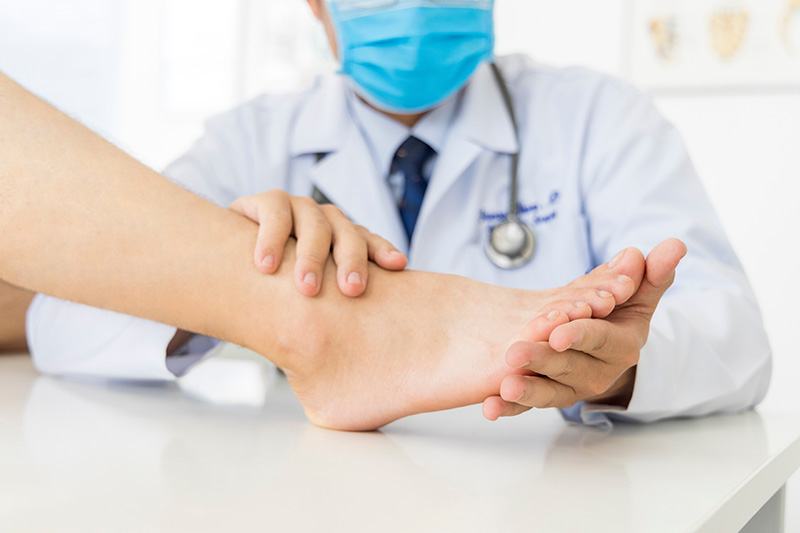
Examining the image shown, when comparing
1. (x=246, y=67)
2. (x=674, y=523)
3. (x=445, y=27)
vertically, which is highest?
(x=445, y=27)

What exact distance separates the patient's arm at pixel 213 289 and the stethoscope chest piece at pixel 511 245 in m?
0.39

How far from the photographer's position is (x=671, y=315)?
74 centimetres

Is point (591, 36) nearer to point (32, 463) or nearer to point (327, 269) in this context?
point (327, 269)

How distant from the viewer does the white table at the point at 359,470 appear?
1.23 feet

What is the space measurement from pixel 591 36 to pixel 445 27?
1.45 metres

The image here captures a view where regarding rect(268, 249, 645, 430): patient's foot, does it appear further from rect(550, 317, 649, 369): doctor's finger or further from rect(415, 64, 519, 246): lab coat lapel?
rect(415, 64, 519, 246): lab coat lapel

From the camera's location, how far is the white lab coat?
77 centimetres

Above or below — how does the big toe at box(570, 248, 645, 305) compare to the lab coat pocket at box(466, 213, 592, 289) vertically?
above

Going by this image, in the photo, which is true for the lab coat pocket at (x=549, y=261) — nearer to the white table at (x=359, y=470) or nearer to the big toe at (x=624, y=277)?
the white table at (x=359, y=470)

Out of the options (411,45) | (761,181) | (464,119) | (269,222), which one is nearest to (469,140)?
(464,119)

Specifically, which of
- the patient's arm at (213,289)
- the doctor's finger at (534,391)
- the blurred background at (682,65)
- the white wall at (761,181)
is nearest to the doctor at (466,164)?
the patient's arm at (213,289)

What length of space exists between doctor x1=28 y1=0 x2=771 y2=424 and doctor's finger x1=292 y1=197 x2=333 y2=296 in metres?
0.22

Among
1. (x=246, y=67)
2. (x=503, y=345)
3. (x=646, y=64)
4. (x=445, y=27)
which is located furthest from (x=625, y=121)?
(x=246, y=67)

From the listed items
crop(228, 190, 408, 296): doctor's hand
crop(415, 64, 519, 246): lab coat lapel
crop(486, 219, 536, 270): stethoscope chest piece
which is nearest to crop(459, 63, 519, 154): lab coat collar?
crop(415, 64, 519, 246): lab coat lapel
